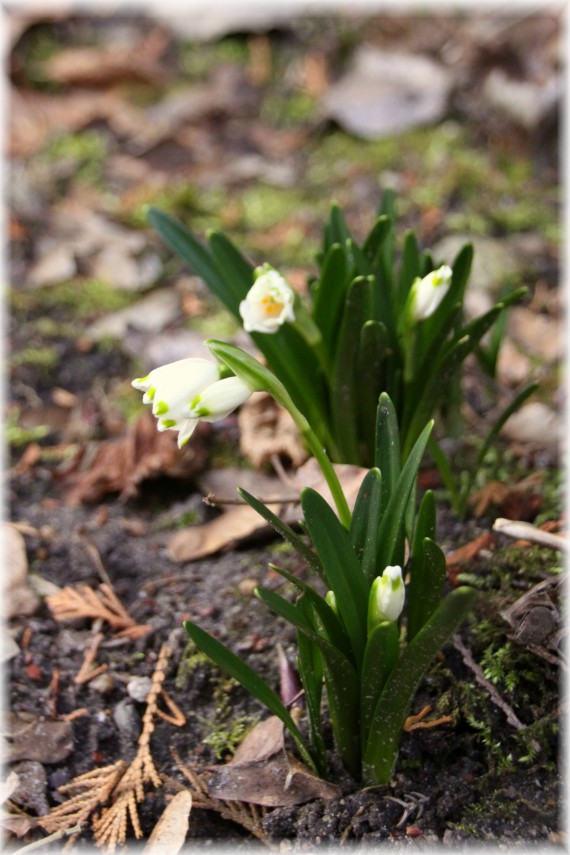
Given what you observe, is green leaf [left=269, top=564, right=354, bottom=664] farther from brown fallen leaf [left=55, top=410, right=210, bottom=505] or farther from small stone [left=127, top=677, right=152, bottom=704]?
brown fallen leaf [left=55, top=410, right=210, bottom=505]

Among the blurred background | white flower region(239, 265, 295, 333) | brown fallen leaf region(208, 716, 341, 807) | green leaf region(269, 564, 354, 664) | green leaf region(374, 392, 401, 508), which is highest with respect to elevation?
the blurred background

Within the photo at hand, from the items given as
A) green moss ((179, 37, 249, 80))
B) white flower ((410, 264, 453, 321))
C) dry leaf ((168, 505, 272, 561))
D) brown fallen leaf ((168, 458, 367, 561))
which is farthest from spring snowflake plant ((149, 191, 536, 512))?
green moss ((179, 37, 249, 80))

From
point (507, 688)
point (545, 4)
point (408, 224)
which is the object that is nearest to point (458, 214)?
point (408, 224)

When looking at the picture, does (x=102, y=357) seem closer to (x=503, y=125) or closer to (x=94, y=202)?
(x=94, y=202)

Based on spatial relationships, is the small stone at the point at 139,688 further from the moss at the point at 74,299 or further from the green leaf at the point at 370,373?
the moss at the point at 74,299

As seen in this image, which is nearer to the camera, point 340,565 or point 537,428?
point 340,565

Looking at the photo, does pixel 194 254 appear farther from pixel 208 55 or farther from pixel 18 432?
pixel 208 55

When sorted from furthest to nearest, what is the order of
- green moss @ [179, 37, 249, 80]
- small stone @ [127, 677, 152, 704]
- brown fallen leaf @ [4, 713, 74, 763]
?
green moss @ [179, 37, 249, 80] → small stone @ [127, 677, 152, 704] → brown fallen leaf @ [4, 713, 74, 763]

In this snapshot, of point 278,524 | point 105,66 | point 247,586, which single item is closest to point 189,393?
point 278,524
